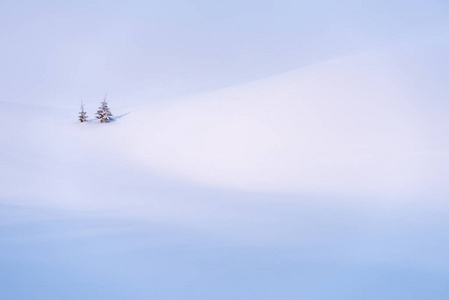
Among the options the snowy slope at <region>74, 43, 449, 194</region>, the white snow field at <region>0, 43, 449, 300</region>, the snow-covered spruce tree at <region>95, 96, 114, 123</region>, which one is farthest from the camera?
the snow-covered spruce tree at <region>95, 96, 114, 123</region>

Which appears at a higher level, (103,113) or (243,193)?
(103,113)

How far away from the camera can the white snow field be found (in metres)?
2.25

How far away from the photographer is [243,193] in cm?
443

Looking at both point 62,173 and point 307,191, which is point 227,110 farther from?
point 62,173

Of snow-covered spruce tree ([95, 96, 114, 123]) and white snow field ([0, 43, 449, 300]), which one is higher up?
snow-covered spruce tree ([95, 96, 114, 123])

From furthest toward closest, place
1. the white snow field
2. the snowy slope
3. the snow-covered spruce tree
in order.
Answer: the snow-covered spruce tree → the snowy slope → the white snow field

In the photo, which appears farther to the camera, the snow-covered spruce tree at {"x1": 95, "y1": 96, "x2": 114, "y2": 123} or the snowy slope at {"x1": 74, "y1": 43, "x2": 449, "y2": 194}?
the snow-covered spruce tree at {"x1": 95, "y1": 96, "x2": 114, "y2": 123}

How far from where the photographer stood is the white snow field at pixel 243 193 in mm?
2246

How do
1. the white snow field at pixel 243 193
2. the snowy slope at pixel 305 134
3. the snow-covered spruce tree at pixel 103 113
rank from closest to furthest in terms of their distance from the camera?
the white snow field at pixel 243 193 → the snowy slope at pixel 305 134 → the snow-covered spruce tree at pixel 103 113

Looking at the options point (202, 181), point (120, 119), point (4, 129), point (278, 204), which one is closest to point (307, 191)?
point (278, 204)

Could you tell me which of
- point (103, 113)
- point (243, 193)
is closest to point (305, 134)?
point (243, 193)

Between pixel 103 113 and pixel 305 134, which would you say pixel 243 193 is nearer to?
pixel 305 134

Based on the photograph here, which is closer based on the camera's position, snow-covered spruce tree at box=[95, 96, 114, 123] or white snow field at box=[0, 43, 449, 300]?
white snow field at box=[0, 43, 449, 300]

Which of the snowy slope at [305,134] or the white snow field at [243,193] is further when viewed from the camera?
the snowy slope at [305,134]
